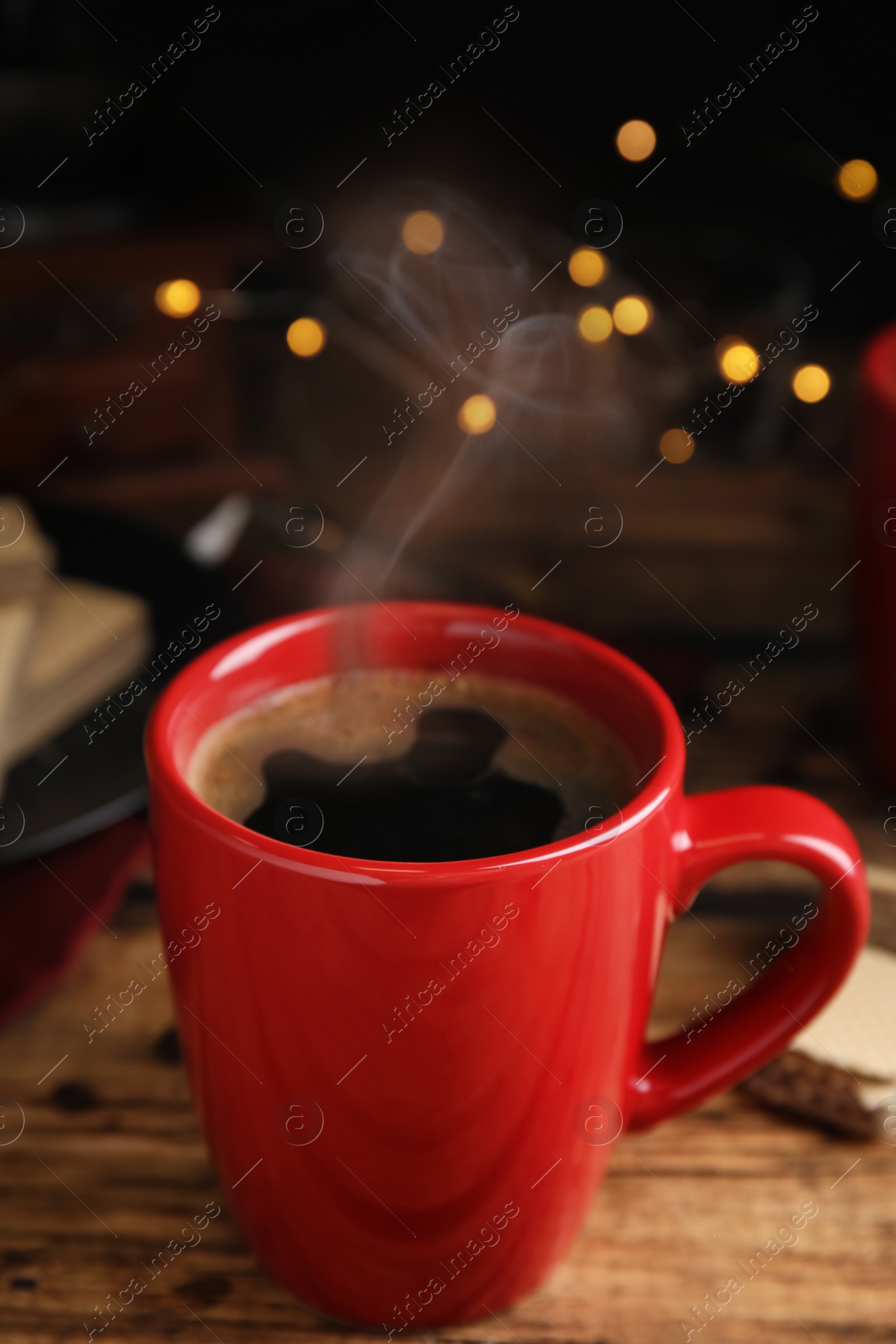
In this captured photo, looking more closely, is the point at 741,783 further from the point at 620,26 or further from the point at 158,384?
the point at 620,26

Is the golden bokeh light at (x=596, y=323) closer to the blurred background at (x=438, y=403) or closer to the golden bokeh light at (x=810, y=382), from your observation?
the blurred background at (x=438, y=403)

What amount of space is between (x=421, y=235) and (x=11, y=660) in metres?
0.50

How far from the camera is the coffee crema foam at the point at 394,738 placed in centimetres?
52

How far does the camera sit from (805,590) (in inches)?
39.6

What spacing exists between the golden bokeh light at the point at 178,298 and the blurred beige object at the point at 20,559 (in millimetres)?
282

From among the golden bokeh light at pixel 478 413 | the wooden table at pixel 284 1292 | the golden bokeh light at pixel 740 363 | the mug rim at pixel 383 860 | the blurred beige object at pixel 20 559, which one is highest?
the golden bokeh light at pixel 740 363

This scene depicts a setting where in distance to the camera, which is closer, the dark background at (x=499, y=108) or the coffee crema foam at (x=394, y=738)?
the coffee crema foam at (x=394, y=738)

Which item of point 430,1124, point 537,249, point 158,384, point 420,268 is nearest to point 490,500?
point 420,268

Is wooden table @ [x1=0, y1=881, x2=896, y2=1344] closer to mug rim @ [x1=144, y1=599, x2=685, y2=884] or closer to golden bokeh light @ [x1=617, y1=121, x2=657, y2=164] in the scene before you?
mug rim @ [x1=144, y1=599, x2=685, y2=884]

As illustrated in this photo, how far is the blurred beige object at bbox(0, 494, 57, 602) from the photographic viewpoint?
831 millimetres

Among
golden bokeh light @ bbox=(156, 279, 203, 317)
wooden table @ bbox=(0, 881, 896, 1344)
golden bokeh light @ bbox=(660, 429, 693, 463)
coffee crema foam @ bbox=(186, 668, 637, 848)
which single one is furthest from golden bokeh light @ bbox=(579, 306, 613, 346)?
wooden table @ bbox=(0, 881, 896, 1344)

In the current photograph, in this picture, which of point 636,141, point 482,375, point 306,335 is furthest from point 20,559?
point 636,141

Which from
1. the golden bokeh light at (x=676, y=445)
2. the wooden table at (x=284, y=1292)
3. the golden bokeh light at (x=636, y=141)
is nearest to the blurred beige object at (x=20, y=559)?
the wooden table at (x=284, y=1292)

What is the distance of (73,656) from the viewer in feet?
2.64
